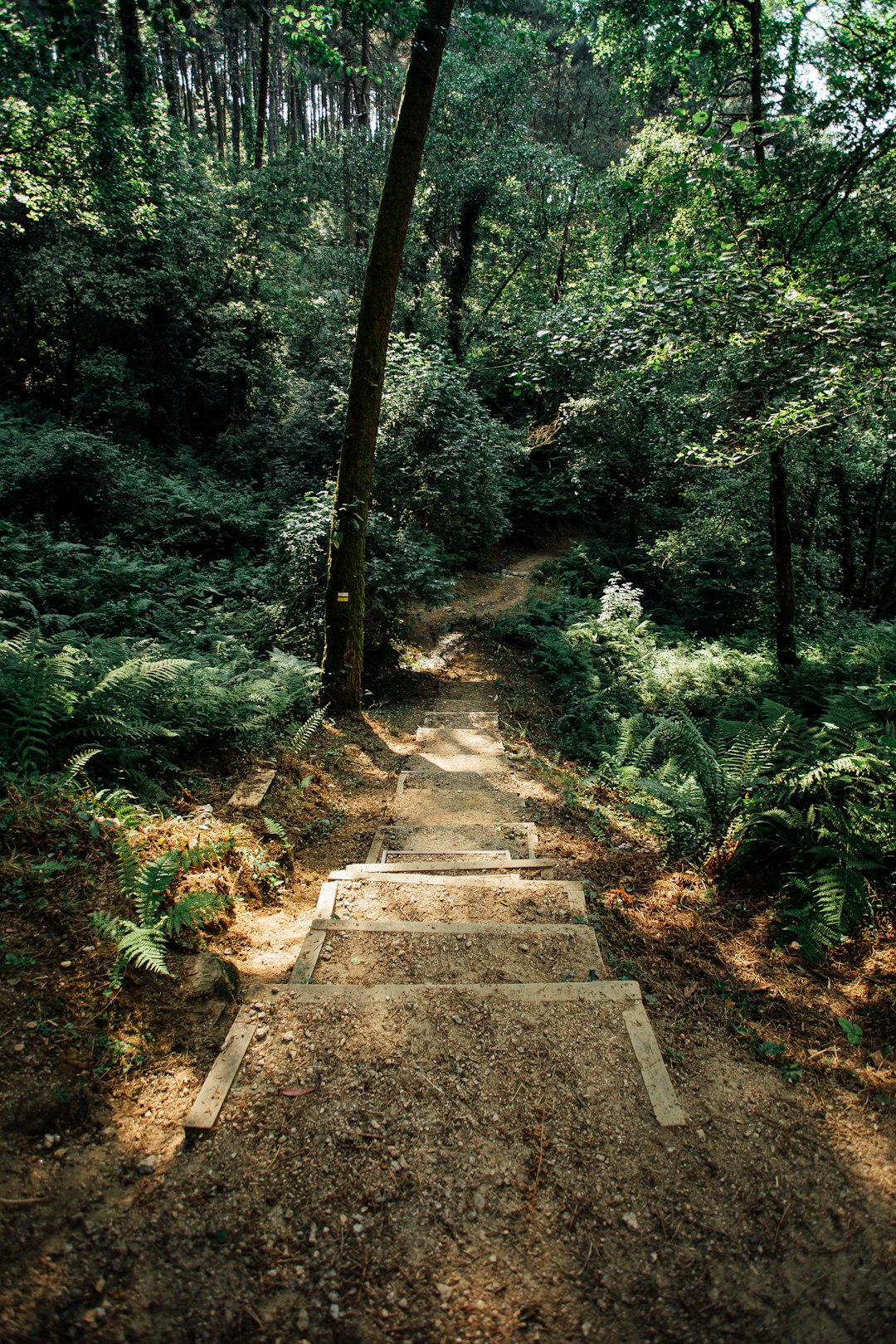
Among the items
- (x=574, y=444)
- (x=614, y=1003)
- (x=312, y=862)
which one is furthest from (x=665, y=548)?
(x=614, y=1003)

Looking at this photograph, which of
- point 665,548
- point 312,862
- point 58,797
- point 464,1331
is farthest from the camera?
point 665,548

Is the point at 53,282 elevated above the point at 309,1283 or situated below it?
above

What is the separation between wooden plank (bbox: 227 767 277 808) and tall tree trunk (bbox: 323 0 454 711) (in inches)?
104

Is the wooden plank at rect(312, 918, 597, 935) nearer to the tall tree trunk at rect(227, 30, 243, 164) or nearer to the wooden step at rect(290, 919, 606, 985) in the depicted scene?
the wooden step at rect(290, 919, 606, 985)

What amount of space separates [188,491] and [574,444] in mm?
11357

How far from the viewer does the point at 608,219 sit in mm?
21531

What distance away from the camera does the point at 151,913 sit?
3.12 meters

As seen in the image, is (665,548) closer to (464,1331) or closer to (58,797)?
(58,797)

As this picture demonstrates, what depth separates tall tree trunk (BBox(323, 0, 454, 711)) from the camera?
6.47 m

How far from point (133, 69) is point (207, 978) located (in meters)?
18.9

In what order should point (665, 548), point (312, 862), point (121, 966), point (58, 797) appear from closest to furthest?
1. point (121, 966)
2. point (58, 797)
3. point (312, 862)
4. point (665, 548)

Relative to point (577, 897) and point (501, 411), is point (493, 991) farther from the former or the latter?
point (501, 411)

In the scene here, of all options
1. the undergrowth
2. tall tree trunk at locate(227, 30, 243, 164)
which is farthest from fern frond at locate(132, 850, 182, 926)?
tall tree trunk at locate(227, 30, 243, 164)

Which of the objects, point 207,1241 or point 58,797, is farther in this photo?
point 58,797
